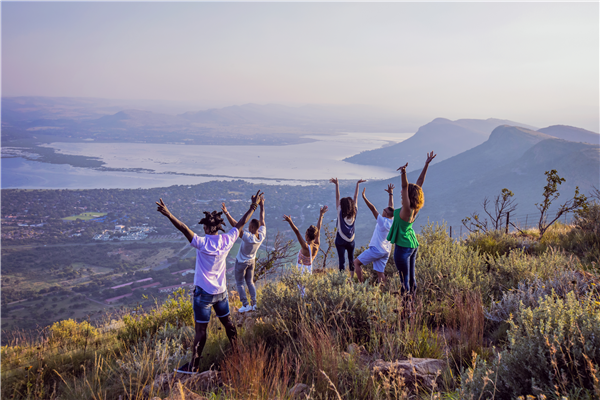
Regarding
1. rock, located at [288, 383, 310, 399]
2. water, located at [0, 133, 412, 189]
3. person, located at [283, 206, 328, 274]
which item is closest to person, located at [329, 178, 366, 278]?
person, located at [283, 206, 328, 274]

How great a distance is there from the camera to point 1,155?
129000 mm

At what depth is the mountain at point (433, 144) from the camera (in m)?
140

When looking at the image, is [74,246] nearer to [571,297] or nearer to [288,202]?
[288,202]

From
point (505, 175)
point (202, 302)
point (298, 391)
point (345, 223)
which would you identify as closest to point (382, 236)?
point (345, 223)

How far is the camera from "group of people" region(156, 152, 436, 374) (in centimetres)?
356

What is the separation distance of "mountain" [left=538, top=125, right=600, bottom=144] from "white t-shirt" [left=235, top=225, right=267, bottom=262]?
167 meters

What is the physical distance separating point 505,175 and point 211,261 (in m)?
95.6

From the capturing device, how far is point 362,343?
3.56m

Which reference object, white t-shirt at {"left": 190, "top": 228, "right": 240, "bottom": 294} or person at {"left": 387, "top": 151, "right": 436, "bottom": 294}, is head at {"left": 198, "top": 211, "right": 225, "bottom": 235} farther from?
person at {"left": 387, "top": 151, "right": 436, "bottom": 294}

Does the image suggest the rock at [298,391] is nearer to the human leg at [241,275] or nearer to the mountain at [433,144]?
the human leg at [241,275]

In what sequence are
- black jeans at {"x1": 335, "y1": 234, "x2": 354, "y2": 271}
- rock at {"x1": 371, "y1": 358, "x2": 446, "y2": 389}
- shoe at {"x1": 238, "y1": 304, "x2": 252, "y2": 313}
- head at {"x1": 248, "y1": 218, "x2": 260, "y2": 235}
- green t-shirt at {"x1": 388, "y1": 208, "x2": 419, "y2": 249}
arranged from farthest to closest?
black jeans at {"x1": 335, "y1": 234, "x2": 354, "y2": 271} < shoe at {"x1": 238, "y1": 304, "x2": 252, "y2": 313} < head at {"x1": 248, "y1": 218, "x2": 260, "y2": 235} < green t-shirt at {"x1": 388, "y1": 208, "x2": 419, "y2": 249} < rock at {"x1": 371, "y1": 358, "x2": 446, "y2": 389}

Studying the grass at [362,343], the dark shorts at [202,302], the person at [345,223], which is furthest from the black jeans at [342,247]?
the dark shorts at [202,302]

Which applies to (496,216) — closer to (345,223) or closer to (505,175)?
(345,223)

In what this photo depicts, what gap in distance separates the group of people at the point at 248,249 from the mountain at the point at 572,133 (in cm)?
16520
